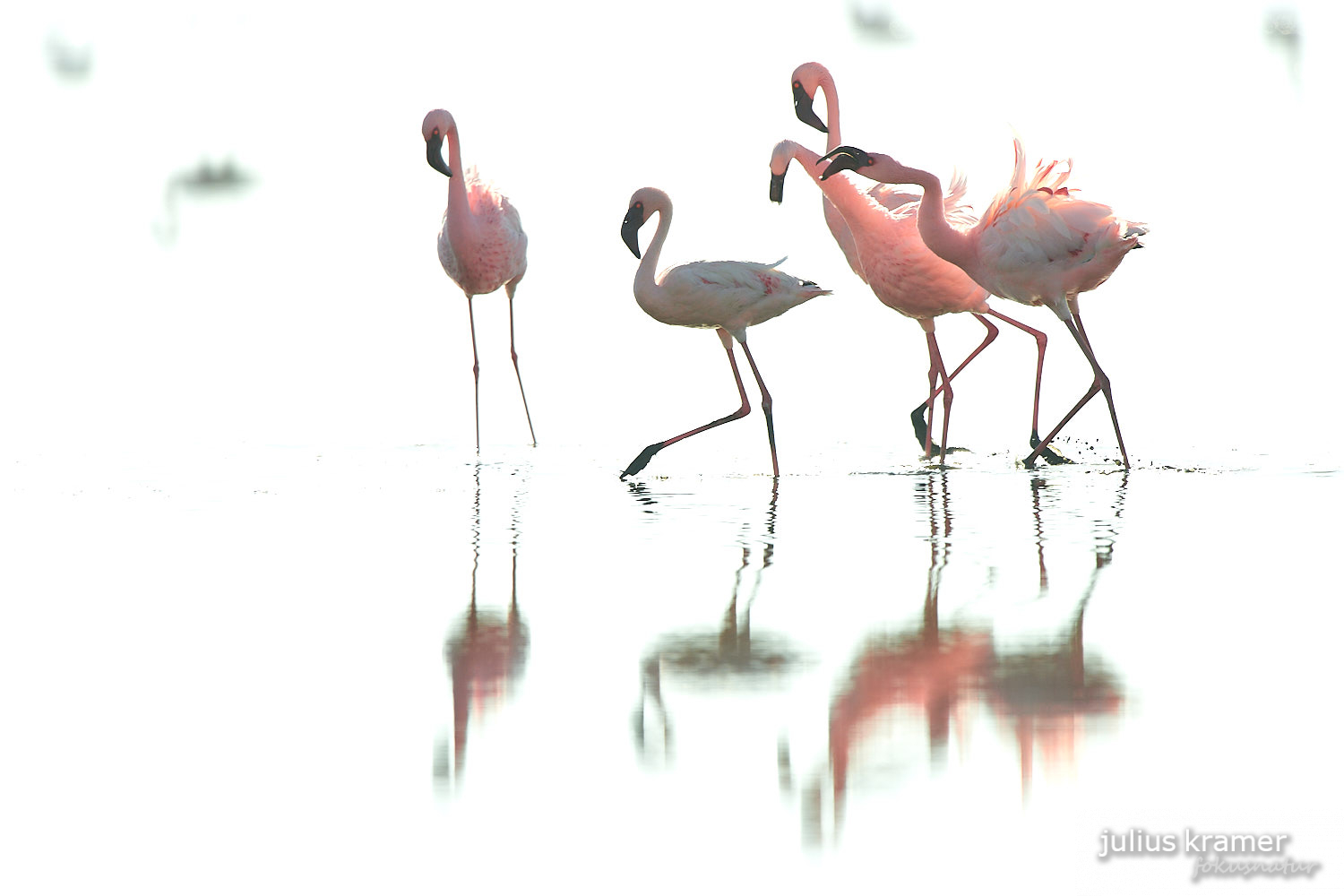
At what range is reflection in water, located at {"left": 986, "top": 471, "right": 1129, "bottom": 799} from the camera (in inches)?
147

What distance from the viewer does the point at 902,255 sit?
923cm

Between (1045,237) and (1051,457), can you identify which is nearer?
(1045,237)

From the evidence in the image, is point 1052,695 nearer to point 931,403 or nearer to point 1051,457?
point 1051,457

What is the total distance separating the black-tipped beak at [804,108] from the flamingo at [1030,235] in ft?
5.72

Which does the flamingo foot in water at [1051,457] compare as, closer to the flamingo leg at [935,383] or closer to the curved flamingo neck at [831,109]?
the flamingo leg at [935,383]

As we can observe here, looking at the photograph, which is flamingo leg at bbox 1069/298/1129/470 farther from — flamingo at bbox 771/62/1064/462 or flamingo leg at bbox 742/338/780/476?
flamingo leg at bbox 742/338/780/476

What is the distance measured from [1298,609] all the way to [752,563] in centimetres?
195

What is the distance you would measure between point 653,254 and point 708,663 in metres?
4.71

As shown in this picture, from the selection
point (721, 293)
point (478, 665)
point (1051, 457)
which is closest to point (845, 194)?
point (721, 293)

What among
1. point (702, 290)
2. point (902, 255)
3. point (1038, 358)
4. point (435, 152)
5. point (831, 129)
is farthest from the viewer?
point (435, 152)

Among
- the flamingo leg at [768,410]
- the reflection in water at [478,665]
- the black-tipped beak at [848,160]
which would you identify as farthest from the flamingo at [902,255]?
the reflection in water at [478,665]

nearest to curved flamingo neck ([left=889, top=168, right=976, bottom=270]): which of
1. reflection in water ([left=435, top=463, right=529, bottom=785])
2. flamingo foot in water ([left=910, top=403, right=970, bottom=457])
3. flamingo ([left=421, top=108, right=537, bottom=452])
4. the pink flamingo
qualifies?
the pink flamingo

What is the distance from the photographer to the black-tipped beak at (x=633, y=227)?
909 cm

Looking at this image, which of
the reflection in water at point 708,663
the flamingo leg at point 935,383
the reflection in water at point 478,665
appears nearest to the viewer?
the reflection in water at point 478,665
